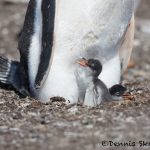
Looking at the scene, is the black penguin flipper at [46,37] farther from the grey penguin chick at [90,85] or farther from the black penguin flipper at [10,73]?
the black penguin flipper at [10,73]

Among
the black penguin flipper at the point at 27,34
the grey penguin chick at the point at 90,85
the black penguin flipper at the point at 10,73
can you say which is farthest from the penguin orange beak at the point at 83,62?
the black penguin flipper at the point at 10,73

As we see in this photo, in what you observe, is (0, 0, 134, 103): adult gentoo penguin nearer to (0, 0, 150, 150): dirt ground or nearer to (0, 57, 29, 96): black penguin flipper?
(0, 0, 150, 150): dirt ground

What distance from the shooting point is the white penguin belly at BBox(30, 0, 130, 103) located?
415cm

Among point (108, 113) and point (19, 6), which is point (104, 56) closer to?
point (108, 113)

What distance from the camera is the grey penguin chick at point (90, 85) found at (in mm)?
4262

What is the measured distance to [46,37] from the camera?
417 cm

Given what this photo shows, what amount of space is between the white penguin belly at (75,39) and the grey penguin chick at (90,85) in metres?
0.05

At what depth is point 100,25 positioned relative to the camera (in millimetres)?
4207

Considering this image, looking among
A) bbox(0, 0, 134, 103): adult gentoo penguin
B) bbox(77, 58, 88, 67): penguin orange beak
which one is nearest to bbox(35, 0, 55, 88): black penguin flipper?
bbox(0, 0, 134, 103): adult gentoo penguin

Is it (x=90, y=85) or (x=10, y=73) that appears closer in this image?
(x=90, y=85)

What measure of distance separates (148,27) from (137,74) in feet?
7.29

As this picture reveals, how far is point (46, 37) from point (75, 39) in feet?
0.70

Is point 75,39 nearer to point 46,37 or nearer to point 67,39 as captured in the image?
point 67,39

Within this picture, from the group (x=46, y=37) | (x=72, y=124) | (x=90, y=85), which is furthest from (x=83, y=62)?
(x=72, y=124)
